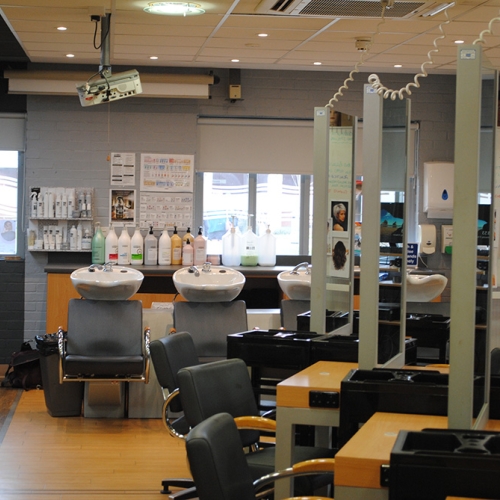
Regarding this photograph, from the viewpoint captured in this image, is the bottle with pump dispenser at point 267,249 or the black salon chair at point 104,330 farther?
the bottle with pump dispenser at point 267,249

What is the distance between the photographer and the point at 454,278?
2352mm

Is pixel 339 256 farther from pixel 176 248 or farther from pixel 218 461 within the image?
pixel 176 248

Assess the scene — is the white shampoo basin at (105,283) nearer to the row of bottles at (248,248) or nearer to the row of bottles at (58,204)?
the row of bottles at (58,204)

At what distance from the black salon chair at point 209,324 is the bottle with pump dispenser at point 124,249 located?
1584 mm

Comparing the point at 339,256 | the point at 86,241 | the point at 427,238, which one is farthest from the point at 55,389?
the point at 427,238

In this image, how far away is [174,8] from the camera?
16.0 ft

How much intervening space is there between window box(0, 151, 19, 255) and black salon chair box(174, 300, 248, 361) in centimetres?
239

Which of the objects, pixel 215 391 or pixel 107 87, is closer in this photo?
pixel 215 391

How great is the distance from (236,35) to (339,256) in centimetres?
219

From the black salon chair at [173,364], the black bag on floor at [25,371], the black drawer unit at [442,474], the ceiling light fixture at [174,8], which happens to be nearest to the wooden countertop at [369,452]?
the black drawer unit at [442,474]

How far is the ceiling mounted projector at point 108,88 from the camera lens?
5.57m

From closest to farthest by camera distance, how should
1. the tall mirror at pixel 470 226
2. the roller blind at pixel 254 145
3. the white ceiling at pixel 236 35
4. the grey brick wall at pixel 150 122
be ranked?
the tall mirror at pixel 470 226 → the white ceiling at pixel 236 35 → the grey brick wall at pixel 150 122 → the roller blind at pixel 254 145

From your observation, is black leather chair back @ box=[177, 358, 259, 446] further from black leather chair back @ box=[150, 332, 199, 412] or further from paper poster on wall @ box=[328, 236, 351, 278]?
paper poster on wall @ box=[328, 236, 351, 278]

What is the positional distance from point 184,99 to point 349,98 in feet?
4.93
